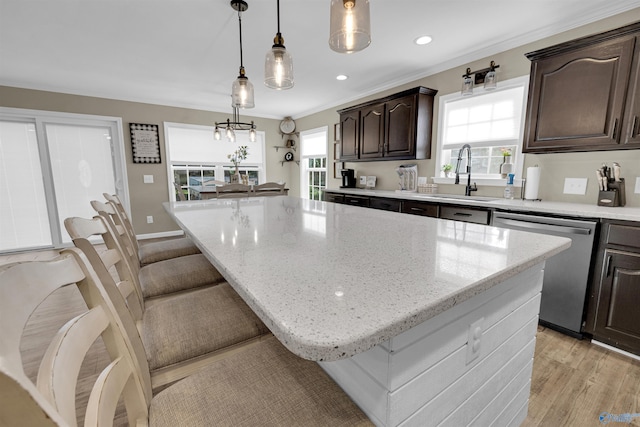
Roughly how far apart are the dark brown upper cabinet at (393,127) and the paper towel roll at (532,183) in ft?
3.86

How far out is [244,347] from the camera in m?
1.00

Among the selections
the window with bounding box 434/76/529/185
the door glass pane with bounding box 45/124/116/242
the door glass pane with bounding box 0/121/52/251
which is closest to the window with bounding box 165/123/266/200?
the door glass pane with bounding box 45/124/116/242

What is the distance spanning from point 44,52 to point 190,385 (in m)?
3.99

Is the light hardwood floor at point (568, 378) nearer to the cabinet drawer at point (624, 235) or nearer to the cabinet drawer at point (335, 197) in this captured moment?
the cabinet drawer at point (624, 235)

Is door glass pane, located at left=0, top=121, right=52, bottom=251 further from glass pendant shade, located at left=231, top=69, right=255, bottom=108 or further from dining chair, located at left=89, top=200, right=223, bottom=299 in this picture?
glass pendant shade, located at left=231, top=69, right=255, bottom=108

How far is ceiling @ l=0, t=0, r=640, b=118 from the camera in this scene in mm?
2160

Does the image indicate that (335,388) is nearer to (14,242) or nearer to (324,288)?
(324,288)

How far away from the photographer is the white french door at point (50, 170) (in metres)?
3.98

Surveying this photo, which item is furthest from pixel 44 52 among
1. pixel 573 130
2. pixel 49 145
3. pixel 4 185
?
pixel 573 130

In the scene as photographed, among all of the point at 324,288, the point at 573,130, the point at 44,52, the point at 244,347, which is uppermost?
the point at 44,52

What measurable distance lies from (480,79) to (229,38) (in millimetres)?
2598

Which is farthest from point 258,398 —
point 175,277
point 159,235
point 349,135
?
point 159,235

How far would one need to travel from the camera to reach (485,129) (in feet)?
9.86

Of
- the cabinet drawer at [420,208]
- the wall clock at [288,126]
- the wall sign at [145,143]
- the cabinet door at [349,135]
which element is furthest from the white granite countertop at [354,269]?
the wall clock at [288,126]
